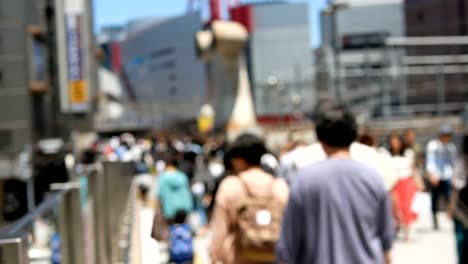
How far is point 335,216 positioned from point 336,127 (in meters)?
0.52

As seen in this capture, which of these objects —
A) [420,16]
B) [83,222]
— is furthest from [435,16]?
[83,222]

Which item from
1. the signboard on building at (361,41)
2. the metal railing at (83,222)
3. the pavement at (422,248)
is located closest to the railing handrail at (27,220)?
the metal railing at (83,222)

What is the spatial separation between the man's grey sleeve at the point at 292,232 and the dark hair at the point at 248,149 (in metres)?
1.08

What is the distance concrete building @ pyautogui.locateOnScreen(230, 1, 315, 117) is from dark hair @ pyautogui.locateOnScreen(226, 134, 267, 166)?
59.0 feet

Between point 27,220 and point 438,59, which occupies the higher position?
point 438,59

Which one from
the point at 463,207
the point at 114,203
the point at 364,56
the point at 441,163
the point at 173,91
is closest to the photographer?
the point at 463,207

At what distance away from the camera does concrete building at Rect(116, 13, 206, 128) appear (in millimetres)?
60562

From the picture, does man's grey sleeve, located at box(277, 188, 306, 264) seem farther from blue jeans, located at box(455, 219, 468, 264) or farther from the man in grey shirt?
blue jeans, located at box(455, 219, 468, 264)

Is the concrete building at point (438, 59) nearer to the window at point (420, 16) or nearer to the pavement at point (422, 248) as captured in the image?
the window at point (420, 16)

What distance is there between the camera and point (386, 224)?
12.5 ft

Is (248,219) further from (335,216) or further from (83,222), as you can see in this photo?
(83,222)

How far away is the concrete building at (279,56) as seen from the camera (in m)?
24.6

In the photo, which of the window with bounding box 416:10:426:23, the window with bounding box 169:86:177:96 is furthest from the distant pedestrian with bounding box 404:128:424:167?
the window with bounding box 169:86:177:96

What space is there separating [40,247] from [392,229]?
1701 mm
